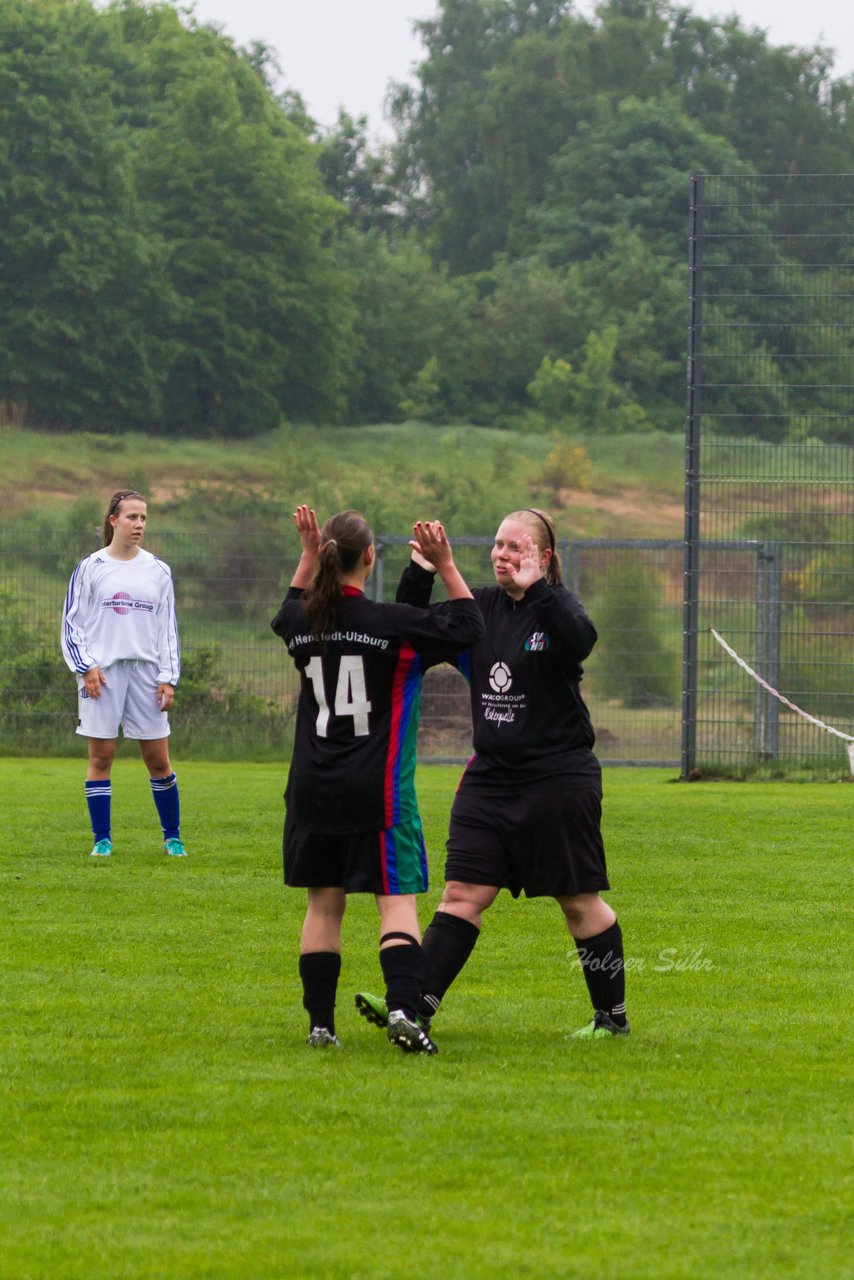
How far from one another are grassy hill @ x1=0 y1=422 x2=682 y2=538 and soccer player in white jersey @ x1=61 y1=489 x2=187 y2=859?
35.3 metres

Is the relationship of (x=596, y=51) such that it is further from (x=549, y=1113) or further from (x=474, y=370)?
(x=549, y=1113)

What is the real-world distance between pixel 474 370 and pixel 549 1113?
216 feet

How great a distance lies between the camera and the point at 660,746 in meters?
20.2

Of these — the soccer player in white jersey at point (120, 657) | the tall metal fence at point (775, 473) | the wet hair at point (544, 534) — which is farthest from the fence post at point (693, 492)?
the wet hair at point (544, 534)

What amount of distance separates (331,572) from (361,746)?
517 mm

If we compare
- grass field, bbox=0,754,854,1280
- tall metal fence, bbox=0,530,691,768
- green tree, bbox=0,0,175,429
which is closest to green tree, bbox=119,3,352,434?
green tree, bbox=0,0,175,429

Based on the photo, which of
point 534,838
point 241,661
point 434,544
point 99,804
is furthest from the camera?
point 241,661

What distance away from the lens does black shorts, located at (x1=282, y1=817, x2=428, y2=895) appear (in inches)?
232

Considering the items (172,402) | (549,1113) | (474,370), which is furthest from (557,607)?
(474,370)

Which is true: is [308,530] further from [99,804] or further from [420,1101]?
[99,804]

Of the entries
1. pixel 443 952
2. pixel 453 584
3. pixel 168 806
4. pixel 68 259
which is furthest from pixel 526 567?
pixel 68 259

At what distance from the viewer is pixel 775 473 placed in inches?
686

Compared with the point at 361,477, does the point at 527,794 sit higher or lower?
lower

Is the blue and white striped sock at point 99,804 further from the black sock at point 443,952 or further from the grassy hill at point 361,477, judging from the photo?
the grassy hill at point 361,477
